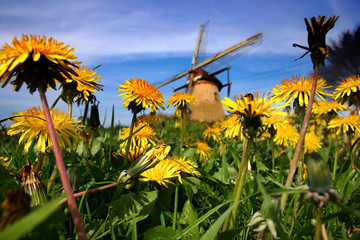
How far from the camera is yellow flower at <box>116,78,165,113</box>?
1.66 meters

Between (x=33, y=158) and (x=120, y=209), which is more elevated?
(x=33, y=158)

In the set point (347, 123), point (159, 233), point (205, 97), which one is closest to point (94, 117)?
point (159, 233)

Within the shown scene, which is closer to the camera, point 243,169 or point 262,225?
point 262,225

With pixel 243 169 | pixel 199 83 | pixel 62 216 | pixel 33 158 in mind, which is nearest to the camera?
pixel 62 216

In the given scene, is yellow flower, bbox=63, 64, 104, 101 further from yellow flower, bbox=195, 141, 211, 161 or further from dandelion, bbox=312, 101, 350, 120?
dandelion, bbox=312, 101, 350, 120

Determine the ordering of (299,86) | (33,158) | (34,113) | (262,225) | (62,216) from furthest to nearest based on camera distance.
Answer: (33,158) → (299,86) → (34,113) → (262,225) → (62,216)

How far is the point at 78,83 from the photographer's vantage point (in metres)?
1.49

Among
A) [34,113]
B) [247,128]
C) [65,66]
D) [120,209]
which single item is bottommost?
[120,209]

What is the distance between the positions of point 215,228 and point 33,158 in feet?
5.76

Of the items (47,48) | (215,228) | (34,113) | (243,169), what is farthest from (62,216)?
(34,113)

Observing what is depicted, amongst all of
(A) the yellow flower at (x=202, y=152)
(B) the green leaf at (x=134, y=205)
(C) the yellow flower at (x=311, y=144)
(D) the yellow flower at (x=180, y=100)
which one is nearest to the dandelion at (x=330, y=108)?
(C) the yellow flower at (x=311, y=144)

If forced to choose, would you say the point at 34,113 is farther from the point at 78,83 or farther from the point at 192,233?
the point at 192,233

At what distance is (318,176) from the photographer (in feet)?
2.37

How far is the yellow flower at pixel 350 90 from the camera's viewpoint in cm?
168
